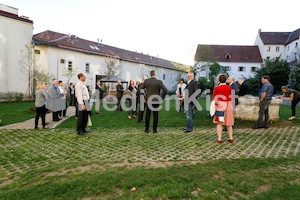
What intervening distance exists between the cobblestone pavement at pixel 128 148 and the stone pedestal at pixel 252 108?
5.34ft

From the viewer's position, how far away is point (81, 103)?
273 inches

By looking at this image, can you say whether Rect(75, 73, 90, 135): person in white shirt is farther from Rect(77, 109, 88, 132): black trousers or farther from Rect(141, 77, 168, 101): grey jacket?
Rect(141, 77, 168, 101): grey jacket

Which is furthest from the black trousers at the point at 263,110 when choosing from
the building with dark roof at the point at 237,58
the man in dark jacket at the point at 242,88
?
the building with dark roof at the point at 237,58

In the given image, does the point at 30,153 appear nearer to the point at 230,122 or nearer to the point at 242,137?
the point at 230,122

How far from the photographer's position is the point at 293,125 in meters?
9.03

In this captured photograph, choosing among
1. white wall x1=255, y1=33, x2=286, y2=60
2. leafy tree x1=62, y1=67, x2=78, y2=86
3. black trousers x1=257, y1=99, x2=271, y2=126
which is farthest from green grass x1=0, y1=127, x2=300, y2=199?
white wall x1=255, y1=33, x2=286, y2=60

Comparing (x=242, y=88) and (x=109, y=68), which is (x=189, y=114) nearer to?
(x=242, y=88)

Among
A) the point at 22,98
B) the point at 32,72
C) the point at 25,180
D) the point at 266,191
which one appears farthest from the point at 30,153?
the point at 32,72

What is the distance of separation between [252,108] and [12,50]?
85.3 ft

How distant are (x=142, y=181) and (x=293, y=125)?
8020 mm

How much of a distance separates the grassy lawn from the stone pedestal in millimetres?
2141

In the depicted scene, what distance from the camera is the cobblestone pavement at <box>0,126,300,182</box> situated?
15.3 ft

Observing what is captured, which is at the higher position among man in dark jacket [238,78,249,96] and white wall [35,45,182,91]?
white wall [35,45,182,91]

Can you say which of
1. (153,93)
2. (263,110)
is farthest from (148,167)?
(263,110)
